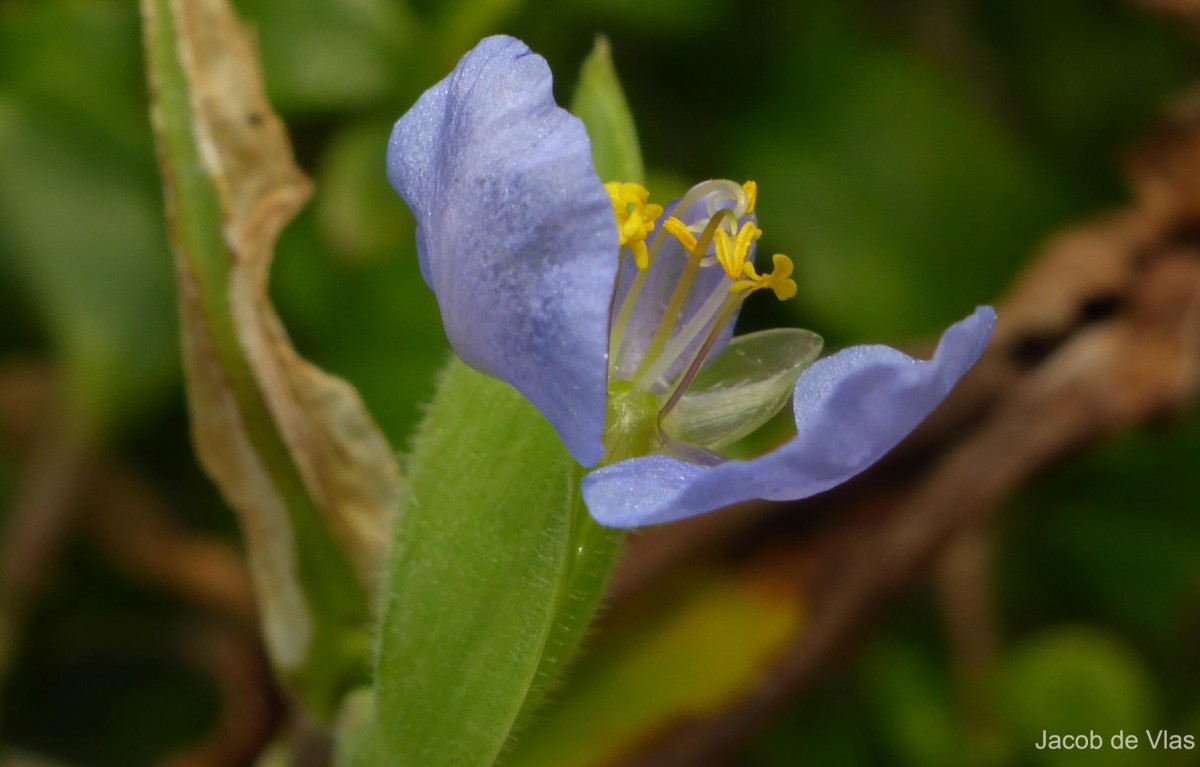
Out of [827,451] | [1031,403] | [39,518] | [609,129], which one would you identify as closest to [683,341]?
[609,129]

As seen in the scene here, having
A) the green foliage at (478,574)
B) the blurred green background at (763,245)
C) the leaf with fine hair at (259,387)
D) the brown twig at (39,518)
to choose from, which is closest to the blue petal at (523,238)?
the green foliage at (478,574)

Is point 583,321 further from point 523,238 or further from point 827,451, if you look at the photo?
point 827,451

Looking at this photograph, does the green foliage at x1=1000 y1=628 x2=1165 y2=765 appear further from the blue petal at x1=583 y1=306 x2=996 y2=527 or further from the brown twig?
the brown twig

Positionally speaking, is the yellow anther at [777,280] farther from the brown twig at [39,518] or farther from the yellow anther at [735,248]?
the brown twig at [39,518]

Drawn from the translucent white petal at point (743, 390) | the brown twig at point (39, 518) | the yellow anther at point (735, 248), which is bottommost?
the brown twig at point (39, 518)

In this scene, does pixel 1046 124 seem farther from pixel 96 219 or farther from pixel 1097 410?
pixel 96 219

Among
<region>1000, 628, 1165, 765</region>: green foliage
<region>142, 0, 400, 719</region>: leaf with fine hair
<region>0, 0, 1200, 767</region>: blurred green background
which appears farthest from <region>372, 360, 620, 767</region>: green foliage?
<region>1000, 628, 1165, 765</region>: green foliage

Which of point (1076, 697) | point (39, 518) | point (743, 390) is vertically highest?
point (743, 390)
